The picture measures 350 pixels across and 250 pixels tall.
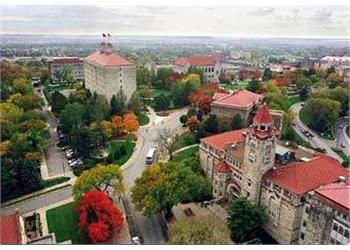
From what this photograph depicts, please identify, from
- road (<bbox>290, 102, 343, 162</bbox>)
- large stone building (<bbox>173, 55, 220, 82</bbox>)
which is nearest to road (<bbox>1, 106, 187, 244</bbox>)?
road (<bbox>290, 102, 343, 162</bbox>)

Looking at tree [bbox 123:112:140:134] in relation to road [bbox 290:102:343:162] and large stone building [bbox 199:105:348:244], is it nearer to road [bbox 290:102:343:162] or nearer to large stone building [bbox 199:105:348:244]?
large stone building [bbox 199:105:348:244]

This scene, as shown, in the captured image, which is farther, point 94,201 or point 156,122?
point 156,122

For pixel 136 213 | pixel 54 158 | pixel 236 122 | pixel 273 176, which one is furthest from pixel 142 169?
pixel 273 176

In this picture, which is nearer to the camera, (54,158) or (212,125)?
(54,158)

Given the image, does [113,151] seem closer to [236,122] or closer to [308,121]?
[236,122]

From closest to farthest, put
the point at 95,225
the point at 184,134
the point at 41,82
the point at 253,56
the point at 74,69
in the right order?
1. the point at 95,225
2. the point at 184,134
3. the point at 41,82
4. the point at 74,69
5. the point at 253,56

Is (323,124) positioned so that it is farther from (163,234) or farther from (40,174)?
(40,174)

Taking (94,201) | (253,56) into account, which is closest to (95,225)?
(94,201)
